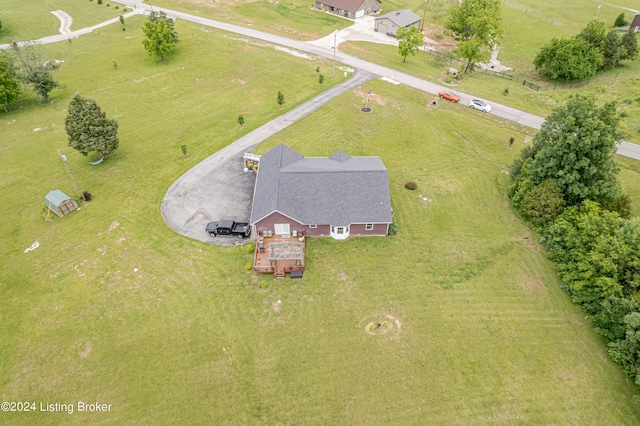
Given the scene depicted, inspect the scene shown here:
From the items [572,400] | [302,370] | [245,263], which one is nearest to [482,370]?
[572,400]

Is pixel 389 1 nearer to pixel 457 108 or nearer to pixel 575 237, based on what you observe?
pixel 457 108

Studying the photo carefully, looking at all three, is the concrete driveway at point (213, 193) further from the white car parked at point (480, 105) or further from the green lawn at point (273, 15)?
the green lawn at point (273, 15)

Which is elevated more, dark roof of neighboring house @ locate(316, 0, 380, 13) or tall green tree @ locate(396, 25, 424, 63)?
dark roof of neighboring house @ locate(316, 0, 380, 13)

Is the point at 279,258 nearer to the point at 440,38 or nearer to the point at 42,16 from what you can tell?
the point at 440,38

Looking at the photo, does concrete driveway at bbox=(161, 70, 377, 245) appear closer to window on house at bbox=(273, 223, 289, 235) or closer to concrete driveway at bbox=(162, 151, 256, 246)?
concrete driveway at bbox=(162, 151, 256, 246)

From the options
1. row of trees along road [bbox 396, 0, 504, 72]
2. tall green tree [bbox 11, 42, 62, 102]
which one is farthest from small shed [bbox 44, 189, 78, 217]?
row of trees along road [bbox 396, 0, 504, 72]

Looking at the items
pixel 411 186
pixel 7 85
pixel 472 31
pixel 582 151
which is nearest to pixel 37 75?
pixel 7 85
